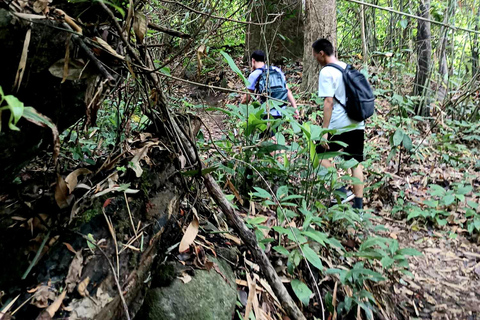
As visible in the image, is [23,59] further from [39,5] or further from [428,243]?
[428,243]

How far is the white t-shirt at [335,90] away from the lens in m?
3.83

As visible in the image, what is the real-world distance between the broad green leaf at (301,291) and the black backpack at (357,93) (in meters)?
2.43

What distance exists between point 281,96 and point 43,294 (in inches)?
150

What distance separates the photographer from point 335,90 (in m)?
3.87

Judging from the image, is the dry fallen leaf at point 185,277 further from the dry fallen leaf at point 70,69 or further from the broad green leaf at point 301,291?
the dry fallen leaf at point 70,69

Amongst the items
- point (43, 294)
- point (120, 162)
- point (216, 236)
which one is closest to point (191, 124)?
point (120, 162)

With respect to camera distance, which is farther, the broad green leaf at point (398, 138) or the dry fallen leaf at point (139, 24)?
the broad green leaf at point (398, 138)

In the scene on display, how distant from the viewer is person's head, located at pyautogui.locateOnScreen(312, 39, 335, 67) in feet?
12.8

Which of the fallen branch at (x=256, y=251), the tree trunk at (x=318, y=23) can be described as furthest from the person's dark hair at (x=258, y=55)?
the fallen branch at (x=256, y=251)

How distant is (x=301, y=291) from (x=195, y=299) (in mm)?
640

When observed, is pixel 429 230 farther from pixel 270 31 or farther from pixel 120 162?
pixel 270 31

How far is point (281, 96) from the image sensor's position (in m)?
4.57

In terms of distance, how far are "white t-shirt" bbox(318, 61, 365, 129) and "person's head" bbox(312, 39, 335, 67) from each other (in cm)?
15

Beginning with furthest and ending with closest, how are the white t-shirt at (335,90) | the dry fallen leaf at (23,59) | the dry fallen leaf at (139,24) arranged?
the white t-shirt at (335,90)
the dry fallen leaf at (139,24)
the dry fallen leaf at (23,59)
